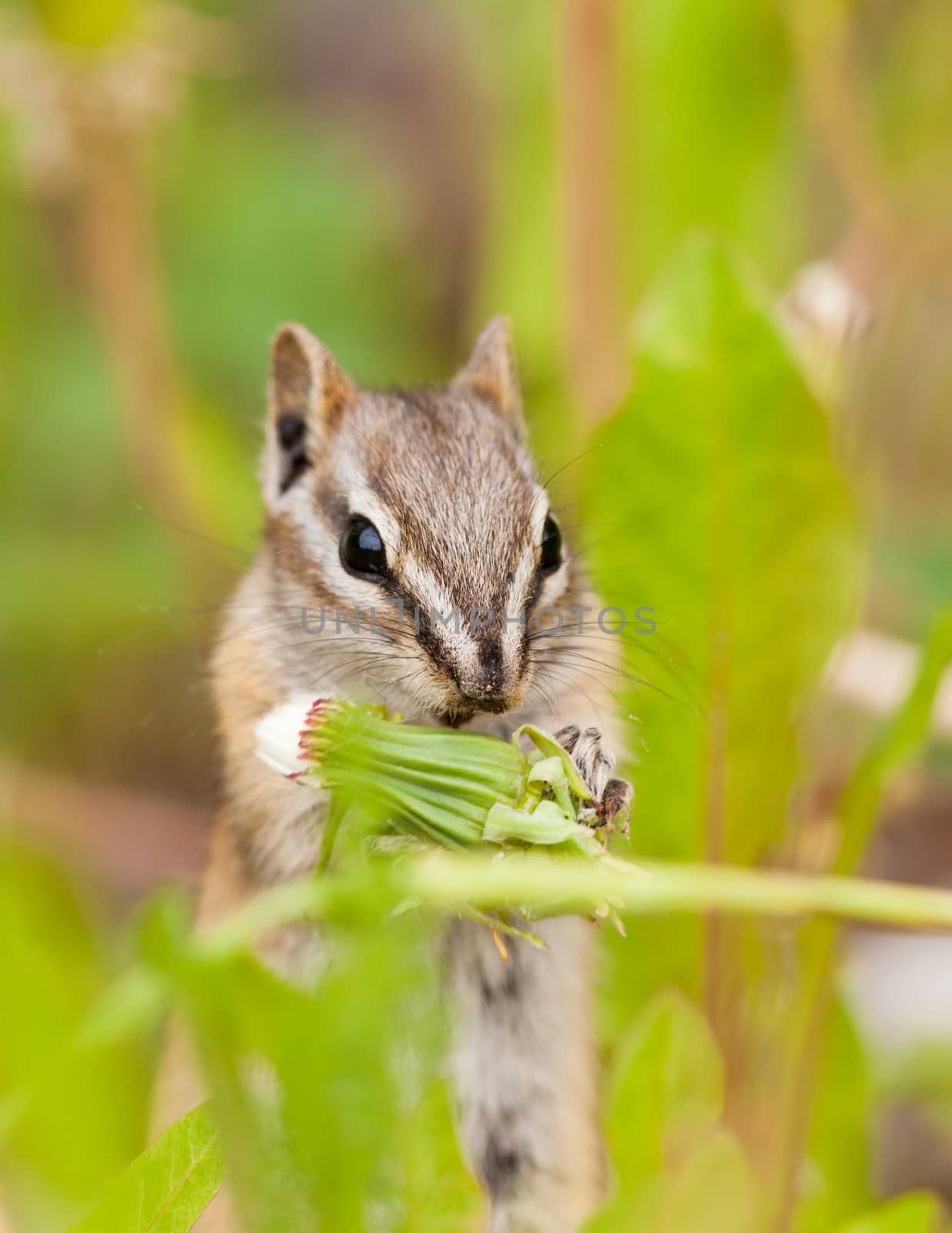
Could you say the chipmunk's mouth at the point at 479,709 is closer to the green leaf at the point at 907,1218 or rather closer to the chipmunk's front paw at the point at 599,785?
the chipmunk's front paw at the point at 599,785

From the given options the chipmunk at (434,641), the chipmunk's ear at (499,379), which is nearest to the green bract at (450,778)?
the chipmunk at (434,641)

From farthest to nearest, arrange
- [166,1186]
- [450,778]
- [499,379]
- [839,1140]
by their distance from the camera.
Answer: [499,379] < [839,1140] < [450,778] < [166,1186]

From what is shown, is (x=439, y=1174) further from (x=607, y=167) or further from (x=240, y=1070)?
(x=607, y=167)

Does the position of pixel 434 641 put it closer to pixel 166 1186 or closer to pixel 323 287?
pixel 166 1186

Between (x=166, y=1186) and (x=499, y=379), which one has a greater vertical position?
(x=499, y=379)

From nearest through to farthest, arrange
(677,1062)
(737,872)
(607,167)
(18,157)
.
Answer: (737,872) < (677,1062) < (607,167) < (18,157)

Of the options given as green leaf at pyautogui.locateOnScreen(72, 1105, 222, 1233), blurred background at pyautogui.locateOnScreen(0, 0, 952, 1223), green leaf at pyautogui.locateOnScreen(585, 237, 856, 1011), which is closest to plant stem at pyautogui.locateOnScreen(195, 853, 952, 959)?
green leaf at pyautogui.locateOnScreen(72, 1105, 222, 1233)

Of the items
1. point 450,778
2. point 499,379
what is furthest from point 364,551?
point 499,379

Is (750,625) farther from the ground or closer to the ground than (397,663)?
farther from the ground

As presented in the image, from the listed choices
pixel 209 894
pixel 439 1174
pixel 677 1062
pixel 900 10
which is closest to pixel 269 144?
pixel 900 10
